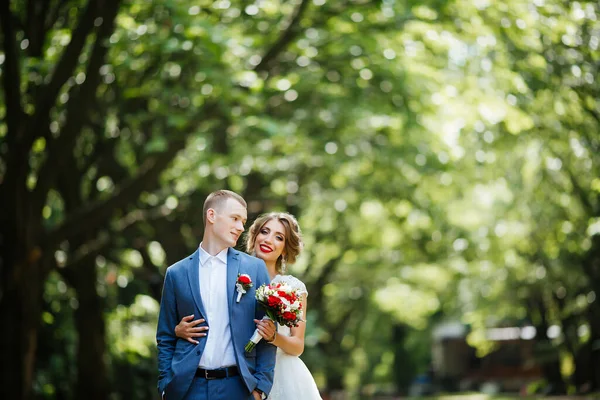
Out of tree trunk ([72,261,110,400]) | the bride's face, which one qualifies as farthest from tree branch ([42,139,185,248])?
the bride's face

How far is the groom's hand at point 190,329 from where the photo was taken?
5.36 m

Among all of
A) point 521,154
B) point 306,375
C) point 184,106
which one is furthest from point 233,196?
point 521,154

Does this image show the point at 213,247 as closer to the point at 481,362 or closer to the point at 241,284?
the point at 241,284

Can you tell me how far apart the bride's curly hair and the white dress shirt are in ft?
3.45

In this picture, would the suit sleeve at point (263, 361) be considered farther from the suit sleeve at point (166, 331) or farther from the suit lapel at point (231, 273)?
the suit sleeve at point (166, 331)

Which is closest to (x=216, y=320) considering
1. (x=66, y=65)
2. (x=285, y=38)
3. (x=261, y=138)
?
(x=66, y=65)

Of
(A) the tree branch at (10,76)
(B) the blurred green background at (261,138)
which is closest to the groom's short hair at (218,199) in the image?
(B) the blurred green background at (261,138)

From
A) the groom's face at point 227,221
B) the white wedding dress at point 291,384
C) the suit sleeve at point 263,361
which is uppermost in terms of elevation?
the groom's face at point 227,221

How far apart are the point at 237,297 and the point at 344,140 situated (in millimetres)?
12689

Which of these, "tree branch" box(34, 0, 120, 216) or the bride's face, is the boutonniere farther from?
"tree branch" box(34, 0, 120, 216)

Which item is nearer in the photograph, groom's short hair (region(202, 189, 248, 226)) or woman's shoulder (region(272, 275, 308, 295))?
groom's short hair (region(202, 189, 248, 226))

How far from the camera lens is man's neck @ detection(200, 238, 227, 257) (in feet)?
18.5

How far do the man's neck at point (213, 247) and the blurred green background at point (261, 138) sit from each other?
6.28 meters

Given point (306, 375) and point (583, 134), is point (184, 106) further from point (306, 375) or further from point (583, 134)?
point (306, 375)
